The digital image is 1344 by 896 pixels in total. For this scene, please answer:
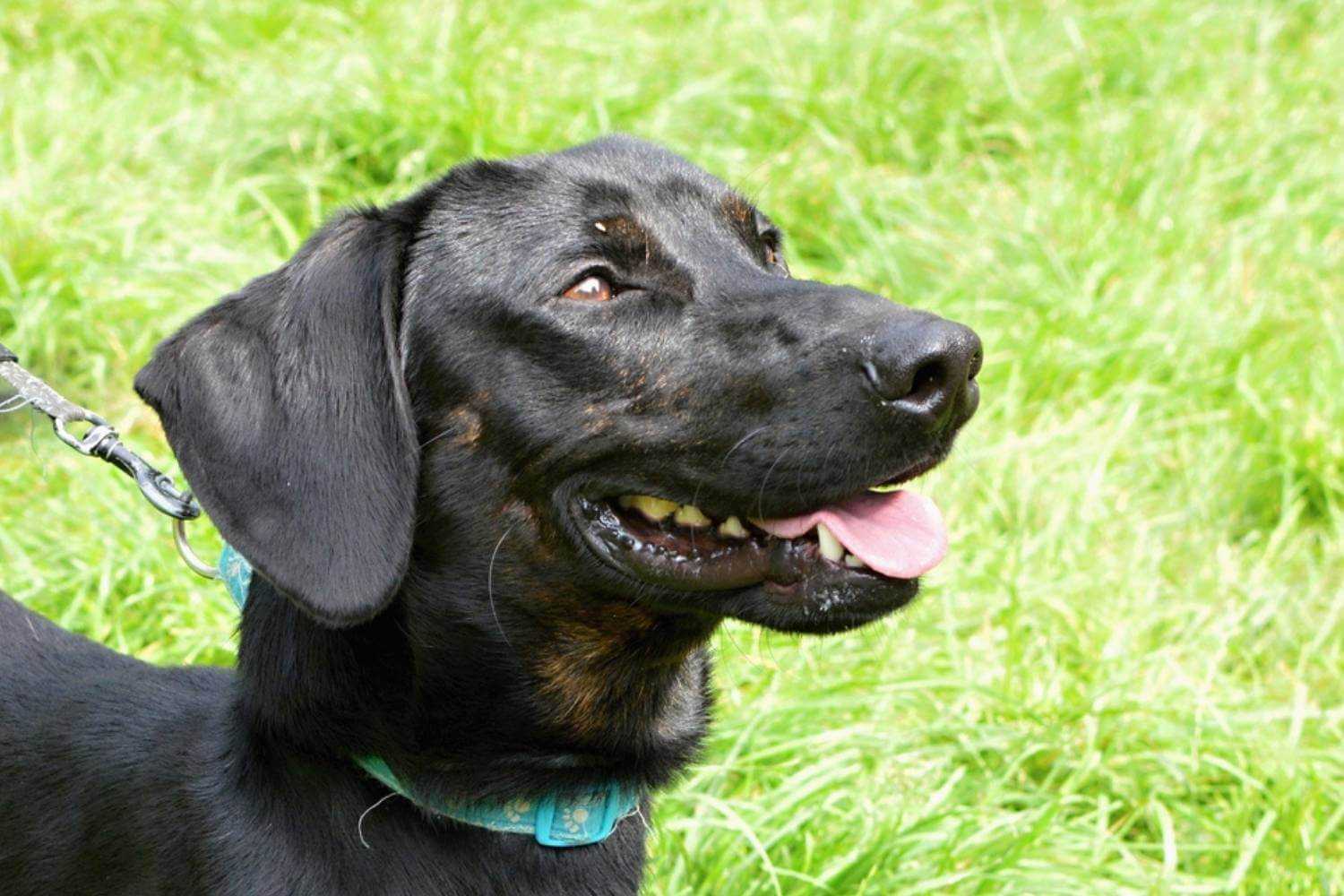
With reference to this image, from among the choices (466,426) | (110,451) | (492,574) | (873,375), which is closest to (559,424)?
(466,426)

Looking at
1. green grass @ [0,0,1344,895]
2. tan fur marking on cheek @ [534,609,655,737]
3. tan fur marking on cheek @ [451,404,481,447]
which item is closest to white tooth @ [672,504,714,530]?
tan fur marking on cheek @ [534,609,655,737]

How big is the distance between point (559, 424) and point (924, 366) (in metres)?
0.56

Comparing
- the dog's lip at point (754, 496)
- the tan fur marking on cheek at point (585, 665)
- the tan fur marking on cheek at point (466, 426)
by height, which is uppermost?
the tan fur marking on cheek at point (466, 426)

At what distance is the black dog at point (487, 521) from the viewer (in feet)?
7.61

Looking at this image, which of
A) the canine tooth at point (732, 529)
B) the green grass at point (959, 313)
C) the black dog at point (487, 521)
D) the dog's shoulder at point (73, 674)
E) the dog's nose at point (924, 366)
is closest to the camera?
the dog's nose at point (924, 366)

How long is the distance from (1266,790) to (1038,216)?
105 inches

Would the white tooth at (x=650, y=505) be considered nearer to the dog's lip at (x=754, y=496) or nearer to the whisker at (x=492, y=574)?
the dog's lip at (x=754, y=496)

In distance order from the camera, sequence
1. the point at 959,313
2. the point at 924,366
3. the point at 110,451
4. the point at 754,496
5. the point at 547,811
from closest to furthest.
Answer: the point at 924,366 → the point at 754,496 → the point at 547,811 → the point at 110,451 → the point at 959,313

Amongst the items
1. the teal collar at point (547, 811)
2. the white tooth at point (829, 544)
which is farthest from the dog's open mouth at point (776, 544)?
the teal collar at point (547, 811)

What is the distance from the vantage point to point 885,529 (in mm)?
2410

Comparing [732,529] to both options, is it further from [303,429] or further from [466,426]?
[303,429]

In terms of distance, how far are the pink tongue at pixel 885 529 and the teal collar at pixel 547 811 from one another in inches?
19.9

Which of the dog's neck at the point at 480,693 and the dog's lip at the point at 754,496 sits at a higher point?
the dog's lip at the point at 754,496

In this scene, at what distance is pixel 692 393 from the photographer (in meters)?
2.43
